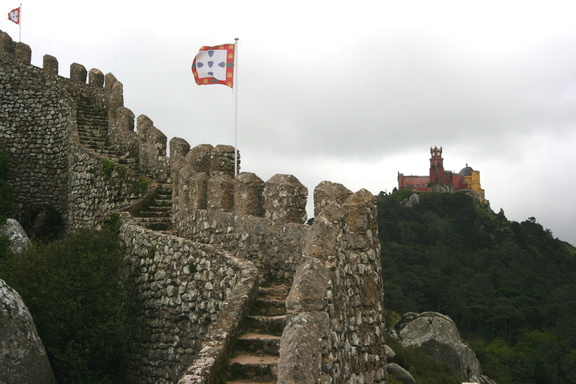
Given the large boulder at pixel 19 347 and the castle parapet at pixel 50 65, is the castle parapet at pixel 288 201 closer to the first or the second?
the large boulder at pixel 19 347

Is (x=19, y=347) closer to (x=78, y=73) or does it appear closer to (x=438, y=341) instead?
(x=78, y=73)

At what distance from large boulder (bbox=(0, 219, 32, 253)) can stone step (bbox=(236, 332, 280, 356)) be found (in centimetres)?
935

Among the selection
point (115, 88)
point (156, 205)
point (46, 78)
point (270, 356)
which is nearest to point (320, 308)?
point (270, 356)

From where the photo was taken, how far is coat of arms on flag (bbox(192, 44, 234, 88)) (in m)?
13.0

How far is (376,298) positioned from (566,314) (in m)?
63.8

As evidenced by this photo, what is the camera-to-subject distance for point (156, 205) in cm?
1390

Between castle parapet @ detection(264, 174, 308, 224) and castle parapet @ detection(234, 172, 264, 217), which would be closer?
castle parapet @ detection(264, 174, 308, 224)

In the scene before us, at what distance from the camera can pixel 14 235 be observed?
14688mm

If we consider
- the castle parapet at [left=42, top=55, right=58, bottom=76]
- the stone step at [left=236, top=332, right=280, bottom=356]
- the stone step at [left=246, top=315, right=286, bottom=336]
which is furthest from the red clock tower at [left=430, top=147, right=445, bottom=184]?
the stone step at [left=236, top=332, right=280, bottom=356]

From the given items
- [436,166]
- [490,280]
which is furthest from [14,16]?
[436,166]

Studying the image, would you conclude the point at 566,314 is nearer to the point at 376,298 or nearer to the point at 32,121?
the point at 32,121

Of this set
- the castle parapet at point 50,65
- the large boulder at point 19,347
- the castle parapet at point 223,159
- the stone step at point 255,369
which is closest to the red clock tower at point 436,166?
the castle parapet at point 50,65

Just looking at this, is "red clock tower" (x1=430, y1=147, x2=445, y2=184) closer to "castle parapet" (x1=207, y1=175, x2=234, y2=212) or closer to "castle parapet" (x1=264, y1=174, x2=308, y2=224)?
"castle parapet" (x1=207, y1=175, x2=234, y2=212)

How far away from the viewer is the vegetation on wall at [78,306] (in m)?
9.71
